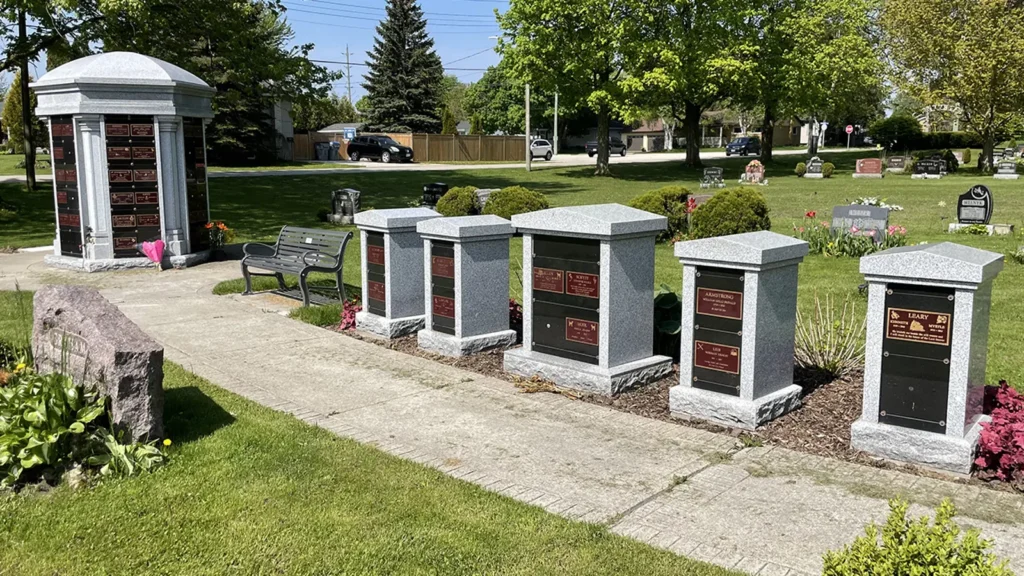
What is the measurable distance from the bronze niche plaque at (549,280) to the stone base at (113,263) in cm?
922

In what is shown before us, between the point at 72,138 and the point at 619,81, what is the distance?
95.1 feet

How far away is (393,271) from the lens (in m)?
9.59

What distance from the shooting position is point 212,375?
7.92 m

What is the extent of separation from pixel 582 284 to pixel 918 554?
479 centimetres

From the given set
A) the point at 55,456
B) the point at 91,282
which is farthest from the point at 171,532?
the point at 91,282

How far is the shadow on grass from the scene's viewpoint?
6141 mm

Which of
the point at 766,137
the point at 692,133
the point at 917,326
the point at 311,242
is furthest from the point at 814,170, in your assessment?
the point at 917,326

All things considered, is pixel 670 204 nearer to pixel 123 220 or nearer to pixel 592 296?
pixel 592 296

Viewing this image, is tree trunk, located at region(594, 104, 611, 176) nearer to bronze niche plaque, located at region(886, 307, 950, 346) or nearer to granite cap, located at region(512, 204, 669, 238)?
granite cap, located at region(512, 204, 669, 238)

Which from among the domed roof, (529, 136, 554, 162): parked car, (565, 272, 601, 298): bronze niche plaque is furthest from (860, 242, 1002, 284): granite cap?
(529, 136, 554, 162): parked car

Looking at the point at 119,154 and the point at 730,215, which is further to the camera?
the point at 730,215

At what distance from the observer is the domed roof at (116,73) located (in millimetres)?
13852

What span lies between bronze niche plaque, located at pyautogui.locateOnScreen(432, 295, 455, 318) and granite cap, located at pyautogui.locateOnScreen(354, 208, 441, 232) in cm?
100

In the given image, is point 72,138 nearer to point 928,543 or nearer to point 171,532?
point 171,532
